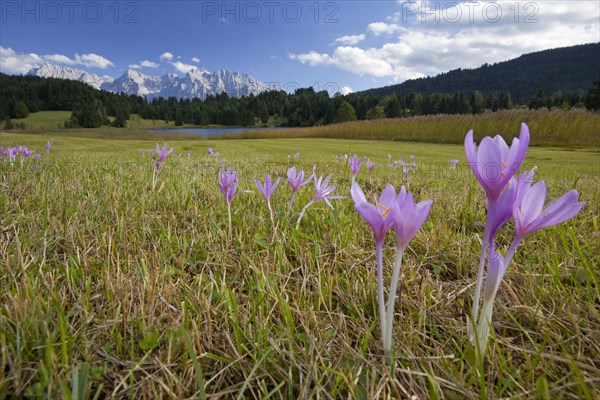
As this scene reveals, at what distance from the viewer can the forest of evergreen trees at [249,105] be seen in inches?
2899

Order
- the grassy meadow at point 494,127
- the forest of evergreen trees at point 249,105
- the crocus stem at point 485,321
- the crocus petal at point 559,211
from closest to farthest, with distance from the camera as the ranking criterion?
the crocus petal at point 559,211 < the crocus stem at point 485,321 < the grassy meadow at point 494,127 < the forest of evergreen trees at point 249,105

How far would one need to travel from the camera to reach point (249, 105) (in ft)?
392

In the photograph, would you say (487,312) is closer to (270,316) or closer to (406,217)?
(406,217)

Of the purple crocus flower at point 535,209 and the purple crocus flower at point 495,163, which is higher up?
the purple crocus flower at point 495,163

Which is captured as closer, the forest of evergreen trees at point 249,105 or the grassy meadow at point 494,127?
the grassy meadow at point 494,127

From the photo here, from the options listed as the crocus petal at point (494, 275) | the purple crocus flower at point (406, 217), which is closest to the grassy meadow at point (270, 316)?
the crocus petal at point (494, 275)

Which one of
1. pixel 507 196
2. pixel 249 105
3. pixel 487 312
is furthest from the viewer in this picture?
pixel 249 105

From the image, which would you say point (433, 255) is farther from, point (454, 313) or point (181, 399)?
point (181, 399)

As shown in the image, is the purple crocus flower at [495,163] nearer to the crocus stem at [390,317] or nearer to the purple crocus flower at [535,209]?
the purple crocus flower at [535,209]

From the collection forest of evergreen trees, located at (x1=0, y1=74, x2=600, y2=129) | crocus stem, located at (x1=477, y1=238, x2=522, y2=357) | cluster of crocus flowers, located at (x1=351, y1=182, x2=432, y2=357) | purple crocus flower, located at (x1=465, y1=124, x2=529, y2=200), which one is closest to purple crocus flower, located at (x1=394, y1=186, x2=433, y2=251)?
cluster of crocus flowers, located at (x1=351, y1=182, x2=432, y2=357)

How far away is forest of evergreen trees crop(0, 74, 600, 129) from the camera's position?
73.6m

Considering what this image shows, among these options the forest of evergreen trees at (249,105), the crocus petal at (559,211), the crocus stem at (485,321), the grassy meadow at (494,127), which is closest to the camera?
the crocus petal at (559,211)

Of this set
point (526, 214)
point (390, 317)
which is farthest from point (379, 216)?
point (526, 214)

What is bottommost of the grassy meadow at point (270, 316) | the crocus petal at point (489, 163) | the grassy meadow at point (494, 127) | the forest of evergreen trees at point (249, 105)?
the grassy meadow at point (270, 316)
